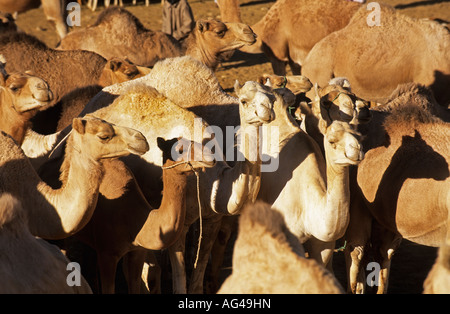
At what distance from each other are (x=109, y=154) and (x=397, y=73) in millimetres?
5398

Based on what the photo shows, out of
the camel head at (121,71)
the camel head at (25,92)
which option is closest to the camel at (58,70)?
the camel head at (121,71)

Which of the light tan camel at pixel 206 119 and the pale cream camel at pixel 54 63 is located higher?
the light tan camel at pixel 206 119

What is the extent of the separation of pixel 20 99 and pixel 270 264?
3.38 m

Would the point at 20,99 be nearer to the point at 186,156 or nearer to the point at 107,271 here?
the point at 107,271

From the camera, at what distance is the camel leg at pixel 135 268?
598 cm

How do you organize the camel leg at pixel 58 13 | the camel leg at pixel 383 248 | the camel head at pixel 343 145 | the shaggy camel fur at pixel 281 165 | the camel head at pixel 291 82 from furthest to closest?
the camel leg at pixel 58 13
the camel head at pixel 291 82
the camel leg at pixel 383 248
the shaggy camel fur at pixel 281 165
the camel head at pixel 343 145

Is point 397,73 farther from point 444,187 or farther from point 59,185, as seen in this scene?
point 59,185

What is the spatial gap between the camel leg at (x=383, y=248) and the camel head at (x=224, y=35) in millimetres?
3059

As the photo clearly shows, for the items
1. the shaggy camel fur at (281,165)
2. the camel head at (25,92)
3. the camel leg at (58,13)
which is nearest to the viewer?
the shaggy camel fur at (281,165)

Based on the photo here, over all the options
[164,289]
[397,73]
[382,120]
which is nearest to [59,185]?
[164,289]

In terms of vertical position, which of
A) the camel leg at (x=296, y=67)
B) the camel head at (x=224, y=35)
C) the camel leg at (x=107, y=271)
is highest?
the camel head at (x=224, y=35)

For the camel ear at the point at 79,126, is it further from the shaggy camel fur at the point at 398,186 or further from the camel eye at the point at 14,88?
the shaggy camel fur at the point at 398,186

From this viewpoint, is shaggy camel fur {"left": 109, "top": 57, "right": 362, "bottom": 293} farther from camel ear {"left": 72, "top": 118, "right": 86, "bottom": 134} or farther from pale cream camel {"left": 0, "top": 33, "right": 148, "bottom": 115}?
pale cream camel {"left": 0, "top": 33, "right": 148, "bottom": 115}

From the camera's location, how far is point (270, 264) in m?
3.70
